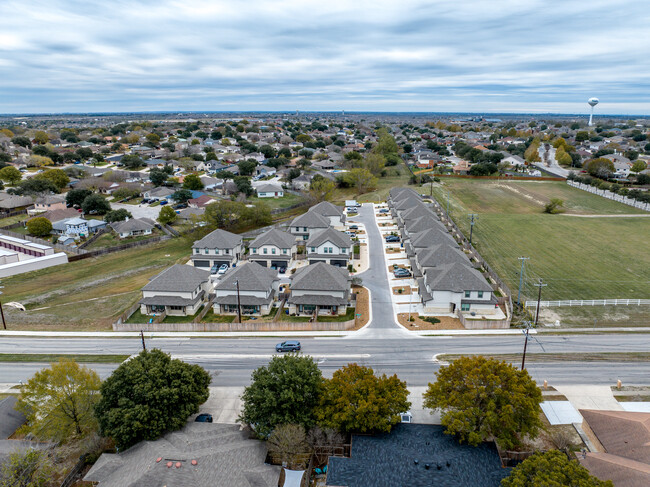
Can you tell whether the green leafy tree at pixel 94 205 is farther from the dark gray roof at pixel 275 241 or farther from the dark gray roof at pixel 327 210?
the dark gray roof at pixel 327 210

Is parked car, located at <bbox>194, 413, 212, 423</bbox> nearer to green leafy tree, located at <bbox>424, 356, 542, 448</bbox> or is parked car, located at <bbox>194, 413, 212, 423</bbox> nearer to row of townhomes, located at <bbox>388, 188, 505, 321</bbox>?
green leafy tree, located at <bbox>424, 356, 542, 448</bbox>

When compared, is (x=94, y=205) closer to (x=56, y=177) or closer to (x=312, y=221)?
(x=56, y=177)

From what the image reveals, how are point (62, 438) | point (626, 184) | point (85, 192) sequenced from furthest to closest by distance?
point (626, 184) → point (85, 192) → point (62, 438)

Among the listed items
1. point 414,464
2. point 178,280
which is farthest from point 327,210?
point 414,464

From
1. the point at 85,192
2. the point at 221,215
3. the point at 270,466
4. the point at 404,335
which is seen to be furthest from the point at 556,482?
the point at 85,192

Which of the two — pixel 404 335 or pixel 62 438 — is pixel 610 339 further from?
pixel 62 438

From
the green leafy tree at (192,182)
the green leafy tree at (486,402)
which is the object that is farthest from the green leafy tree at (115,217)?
the green leafy tree at (486,402)
